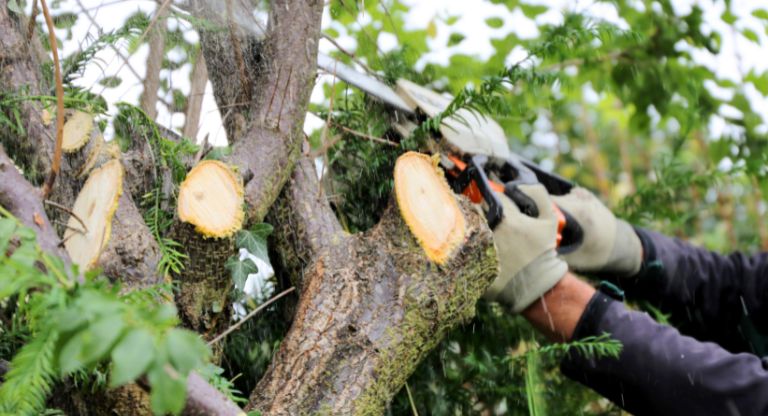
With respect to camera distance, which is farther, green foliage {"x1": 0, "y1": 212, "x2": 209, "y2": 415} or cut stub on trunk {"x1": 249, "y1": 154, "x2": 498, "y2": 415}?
cut stub on trunk {"x1": 249, "y1": 154, "x2": 498, "y2": 415}

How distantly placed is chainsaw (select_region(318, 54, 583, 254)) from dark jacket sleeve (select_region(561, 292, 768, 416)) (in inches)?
13.9

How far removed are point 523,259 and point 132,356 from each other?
130 centimetres

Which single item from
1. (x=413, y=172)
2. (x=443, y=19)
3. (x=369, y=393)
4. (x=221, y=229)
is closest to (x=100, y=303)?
(x=221, y=229)

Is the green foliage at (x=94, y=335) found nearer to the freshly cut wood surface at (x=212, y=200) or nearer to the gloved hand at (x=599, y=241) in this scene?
the freshly cut wood surface at (x=212, y=200)

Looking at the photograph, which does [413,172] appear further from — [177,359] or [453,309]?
[177,359]

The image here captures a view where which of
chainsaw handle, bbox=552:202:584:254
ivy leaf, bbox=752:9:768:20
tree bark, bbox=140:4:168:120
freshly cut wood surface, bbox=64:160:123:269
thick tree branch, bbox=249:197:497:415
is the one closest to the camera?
freshly cut wood surface, bbox=64:160:123:269

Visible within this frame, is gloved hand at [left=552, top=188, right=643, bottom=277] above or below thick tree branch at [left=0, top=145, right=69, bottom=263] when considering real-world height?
below

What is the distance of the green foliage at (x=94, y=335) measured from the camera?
26.1 inches

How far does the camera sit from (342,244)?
1568 mm

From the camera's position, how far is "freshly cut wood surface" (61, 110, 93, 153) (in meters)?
1.48

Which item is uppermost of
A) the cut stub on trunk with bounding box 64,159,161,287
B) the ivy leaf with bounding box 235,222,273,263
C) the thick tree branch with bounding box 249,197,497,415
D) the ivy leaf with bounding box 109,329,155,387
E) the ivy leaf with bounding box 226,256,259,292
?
the ivy leaf with bounding box 109,329,155,387

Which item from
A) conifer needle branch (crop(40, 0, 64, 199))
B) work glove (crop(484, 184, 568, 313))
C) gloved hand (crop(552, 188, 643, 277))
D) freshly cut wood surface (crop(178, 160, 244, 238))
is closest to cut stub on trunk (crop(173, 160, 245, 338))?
freshly cut wood surface (crop(178, 160, 244, 238))

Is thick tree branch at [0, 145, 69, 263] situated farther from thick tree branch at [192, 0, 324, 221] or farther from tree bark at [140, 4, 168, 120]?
tree bark at [140, 4, 168, 120]

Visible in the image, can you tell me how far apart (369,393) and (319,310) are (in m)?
0.19
